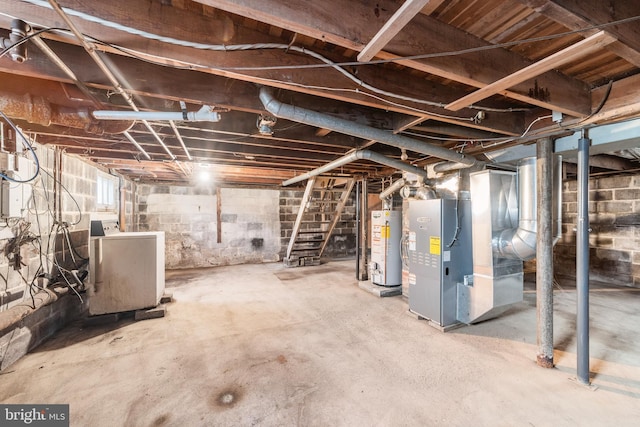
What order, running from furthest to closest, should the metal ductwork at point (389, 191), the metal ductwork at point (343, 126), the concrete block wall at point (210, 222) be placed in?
the concrete block wall at point (210, 222) → the metal ductwork at point (389, 191) → the metal ductwork at point (343, 126)

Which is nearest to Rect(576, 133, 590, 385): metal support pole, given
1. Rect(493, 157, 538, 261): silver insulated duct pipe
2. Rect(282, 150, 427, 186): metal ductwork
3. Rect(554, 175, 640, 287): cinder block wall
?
Rect(493, 157, 538, 261): silver insulated duct pipe

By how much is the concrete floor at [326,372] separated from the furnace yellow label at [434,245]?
843 mm

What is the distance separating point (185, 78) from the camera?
168cm

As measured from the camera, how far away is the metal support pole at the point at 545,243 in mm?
2215

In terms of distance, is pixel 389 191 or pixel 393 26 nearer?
pixel 393 26

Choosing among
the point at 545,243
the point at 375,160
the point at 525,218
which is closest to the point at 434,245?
the point at 525,218

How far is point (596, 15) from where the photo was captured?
3.65 feet

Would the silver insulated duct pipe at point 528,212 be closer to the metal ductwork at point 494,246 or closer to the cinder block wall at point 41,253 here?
the metal ductwork at point 494,246

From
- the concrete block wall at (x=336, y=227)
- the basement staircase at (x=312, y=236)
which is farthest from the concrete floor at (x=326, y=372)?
the concrete block wall at (x=336, y=227)

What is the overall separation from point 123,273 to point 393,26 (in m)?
3.53

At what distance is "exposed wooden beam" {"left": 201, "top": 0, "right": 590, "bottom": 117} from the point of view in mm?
1033

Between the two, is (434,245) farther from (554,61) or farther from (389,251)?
(554,61)

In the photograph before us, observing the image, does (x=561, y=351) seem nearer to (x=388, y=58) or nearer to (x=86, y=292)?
(x=388, y=58)

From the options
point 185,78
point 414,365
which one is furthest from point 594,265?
point 185,78
